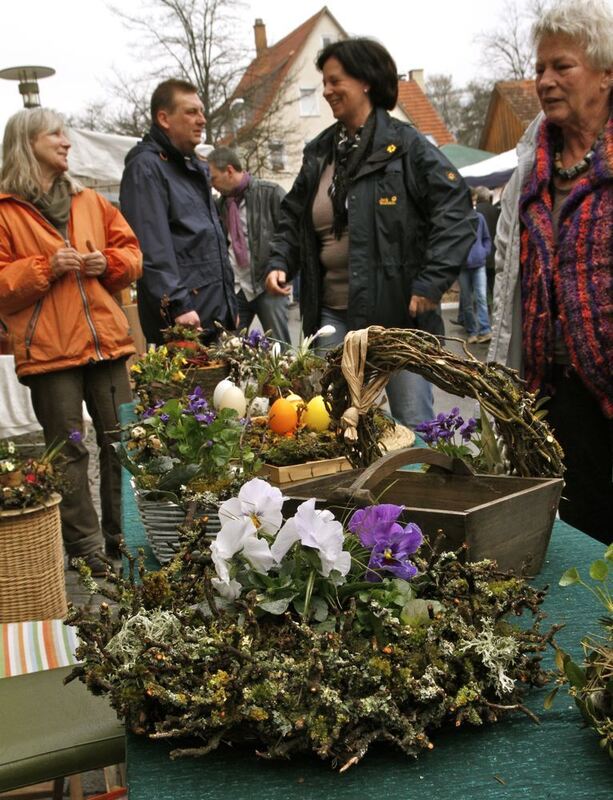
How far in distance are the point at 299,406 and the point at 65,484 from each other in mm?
1637

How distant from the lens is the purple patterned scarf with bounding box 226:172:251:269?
6.08 m

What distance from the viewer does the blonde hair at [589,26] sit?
8.09 ft

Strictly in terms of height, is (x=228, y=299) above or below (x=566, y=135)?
below

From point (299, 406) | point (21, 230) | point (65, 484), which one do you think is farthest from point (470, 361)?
point (21, 230)

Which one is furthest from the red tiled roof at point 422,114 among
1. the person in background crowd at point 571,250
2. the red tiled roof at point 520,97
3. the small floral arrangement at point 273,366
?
the person in background crowd at point 571,250

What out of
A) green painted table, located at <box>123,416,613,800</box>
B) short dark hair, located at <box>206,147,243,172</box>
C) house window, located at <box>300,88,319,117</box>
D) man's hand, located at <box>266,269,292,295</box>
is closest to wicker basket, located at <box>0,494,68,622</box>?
man's hand, located at <box>266,269,292,295</box>

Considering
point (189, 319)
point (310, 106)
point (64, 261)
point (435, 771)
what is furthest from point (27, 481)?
point (310, 106)

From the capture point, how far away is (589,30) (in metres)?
2.47

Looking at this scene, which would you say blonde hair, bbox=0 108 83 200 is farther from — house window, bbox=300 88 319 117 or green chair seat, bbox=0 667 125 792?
house window, bbox=300 88 319 117

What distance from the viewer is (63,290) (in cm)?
404

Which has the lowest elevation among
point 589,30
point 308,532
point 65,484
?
point 65,484

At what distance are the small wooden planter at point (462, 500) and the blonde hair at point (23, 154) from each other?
9.20ft

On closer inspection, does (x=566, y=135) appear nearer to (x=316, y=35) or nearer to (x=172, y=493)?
(x=172, y=493)

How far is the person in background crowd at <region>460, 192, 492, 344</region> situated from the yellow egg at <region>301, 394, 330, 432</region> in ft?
32.9
